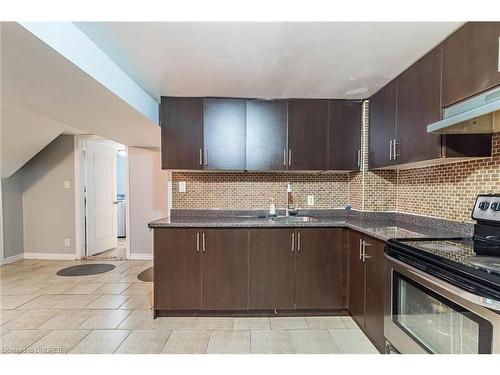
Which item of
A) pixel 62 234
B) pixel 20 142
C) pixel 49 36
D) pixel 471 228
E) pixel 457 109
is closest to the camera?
pixel 49 36

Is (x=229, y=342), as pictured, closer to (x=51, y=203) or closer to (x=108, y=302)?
(x=108, y=302)

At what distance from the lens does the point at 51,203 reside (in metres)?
4.29

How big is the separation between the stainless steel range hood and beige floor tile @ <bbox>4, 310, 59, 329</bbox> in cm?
339

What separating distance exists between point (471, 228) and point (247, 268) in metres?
1.72

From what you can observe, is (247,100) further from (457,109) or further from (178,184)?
(457,109)

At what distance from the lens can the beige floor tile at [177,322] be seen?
224 cm

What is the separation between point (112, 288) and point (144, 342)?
1350 millimetres

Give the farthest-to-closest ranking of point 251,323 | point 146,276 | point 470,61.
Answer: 1. point 146,276
2. point 251,323
3. point 470,61

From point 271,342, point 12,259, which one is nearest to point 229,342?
point 271,342

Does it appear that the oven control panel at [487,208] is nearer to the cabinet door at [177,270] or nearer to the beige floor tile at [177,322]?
the cabinet door at [177,270]

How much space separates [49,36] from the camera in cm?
124

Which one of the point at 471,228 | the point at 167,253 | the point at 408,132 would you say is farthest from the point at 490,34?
the point at 167,253

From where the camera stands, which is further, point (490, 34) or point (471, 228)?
point (471, 228)

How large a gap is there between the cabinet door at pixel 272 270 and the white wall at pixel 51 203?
354 cm
